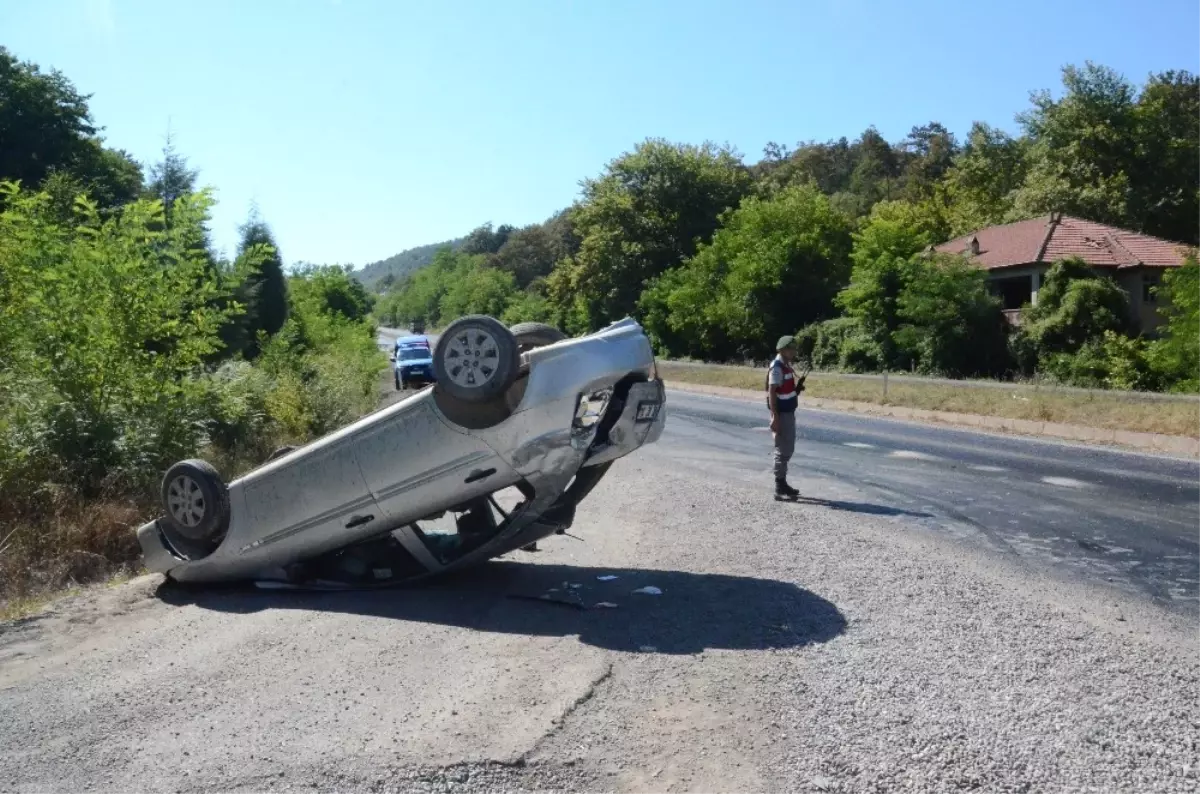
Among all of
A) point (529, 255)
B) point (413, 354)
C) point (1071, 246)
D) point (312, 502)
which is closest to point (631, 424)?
point (312, 502)

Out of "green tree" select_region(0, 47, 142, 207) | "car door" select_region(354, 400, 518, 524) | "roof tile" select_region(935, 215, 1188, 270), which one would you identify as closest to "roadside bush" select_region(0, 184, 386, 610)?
"car door" select_region(354, 400, 518, 524)

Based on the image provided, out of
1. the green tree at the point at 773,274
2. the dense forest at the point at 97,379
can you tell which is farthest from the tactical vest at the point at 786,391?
the green tree at the point at 773,274

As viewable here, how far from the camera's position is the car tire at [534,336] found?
7.87m

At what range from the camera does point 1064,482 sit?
13.4m

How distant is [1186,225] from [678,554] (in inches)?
2035

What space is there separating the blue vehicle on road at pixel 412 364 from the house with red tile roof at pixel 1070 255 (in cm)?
2023

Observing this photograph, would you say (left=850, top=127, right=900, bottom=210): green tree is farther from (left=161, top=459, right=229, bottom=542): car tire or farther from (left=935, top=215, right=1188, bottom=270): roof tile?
(left=161, top=459, right=229, bottom=542): car tire

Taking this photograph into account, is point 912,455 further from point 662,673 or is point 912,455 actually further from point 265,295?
point 265,295

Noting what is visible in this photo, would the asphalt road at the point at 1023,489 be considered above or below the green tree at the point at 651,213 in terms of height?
below

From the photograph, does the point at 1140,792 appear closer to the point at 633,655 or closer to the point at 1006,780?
the point at 1006,780

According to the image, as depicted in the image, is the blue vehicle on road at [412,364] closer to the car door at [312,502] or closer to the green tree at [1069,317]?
the green tree at [1069,317]

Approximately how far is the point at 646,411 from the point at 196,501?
3.51m

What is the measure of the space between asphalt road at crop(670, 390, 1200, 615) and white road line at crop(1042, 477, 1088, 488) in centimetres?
1

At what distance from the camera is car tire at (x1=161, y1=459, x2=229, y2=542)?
804cm
